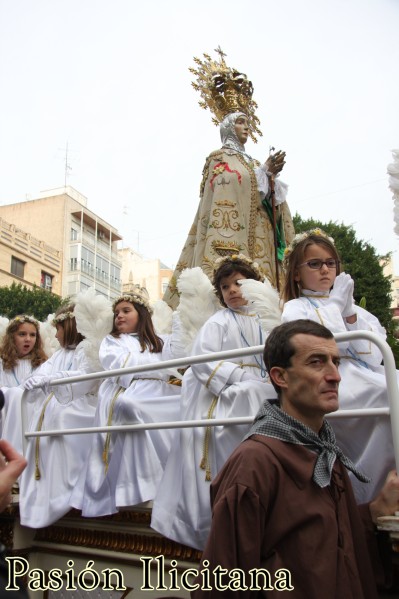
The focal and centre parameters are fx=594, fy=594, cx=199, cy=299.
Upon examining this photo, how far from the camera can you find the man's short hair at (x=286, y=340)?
93.9 inches

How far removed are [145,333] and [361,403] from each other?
2643 millimetres

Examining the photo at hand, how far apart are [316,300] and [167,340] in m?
1.85

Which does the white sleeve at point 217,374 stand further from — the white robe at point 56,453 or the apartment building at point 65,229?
the apartment building at point 65,229

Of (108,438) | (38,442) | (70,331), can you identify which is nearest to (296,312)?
(108,438)

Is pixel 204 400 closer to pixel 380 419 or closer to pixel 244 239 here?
pixel 380 419

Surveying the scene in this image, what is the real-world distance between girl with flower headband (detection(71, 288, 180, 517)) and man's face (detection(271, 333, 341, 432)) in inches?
77.4

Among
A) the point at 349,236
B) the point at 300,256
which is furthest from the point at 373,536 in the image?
the point at 349,236

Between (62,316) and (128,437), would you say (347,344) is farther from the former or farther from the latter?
(62,316)

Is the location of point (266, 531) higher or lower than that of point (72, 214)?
lower

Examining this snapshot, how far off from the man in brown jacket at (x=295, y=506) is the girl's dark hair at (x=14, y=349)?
490cm

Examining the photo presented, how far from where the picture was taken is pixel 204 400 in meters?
3.74

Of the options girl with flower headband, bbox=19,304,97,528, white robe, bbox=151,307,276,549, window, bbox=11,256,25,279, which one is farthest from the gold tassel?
window, bbox=11,256,25,279

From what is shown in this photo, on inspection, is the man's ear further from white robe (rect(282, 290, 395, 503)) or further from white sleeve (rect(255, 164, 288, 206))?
white sleeve (rect(255, 164, 288, 206))

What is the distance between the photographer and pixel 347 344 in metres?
3.34
